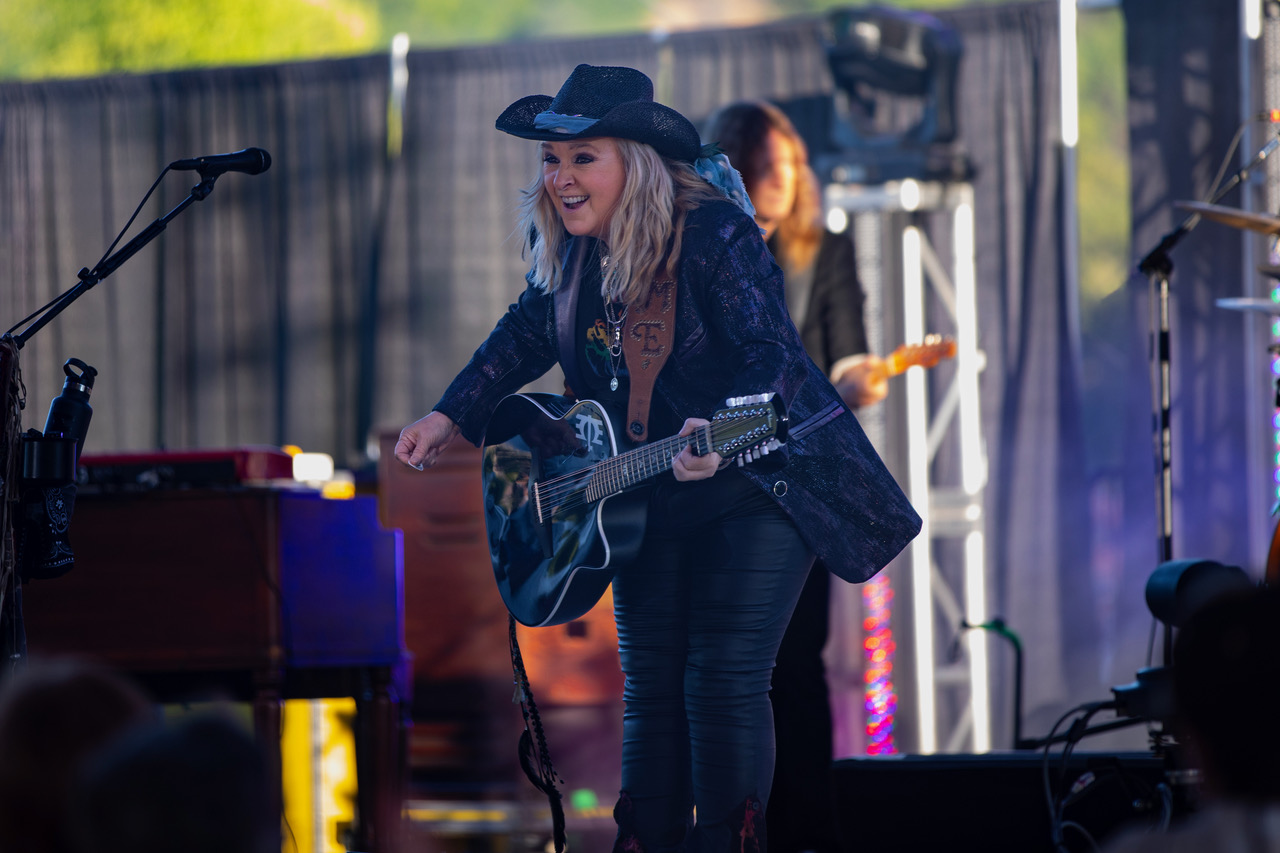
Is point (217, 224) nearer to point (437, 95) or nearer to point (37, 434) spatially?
point (437, 95)

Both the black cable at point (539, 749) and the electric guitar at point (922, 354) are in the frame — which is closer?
the black cable at point (539, 749)

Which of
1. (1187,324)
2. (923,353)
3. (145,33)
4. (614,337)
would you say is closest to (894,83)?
(923,353)

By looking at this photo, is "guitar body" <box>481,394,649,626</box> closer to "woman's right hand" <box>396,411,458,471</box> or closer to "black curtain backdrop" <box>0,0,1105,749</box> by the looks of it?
"woman's right hand" <box>396,411,458,471</box>

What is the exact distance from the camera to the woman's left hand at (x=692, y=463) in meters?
2.23

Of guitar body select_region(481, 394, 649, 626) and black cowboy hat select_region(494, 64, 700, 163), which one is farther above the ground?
black cowboy hat select_region(494, 64, 700, 163)

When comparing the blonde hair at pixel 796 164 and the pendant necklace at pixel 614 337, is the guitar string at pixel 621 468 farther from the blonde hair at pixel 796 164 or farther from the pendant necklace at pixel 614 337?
the blonde hair at pixel 796 164

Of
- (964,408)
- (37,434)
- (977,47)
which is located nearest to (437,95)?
(977,47)

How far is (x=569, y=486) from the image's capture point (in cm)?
242

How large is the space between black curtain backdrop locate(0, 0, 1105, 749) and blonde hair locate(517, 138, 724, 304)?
3296 mm

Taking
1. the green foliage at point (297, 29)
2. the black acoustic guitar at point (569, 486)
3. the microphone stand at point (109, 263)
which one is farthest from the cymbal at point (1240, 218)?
the green foliage at point (297, 29)

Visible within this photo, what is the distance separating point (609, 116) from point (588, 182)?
5.3 inches

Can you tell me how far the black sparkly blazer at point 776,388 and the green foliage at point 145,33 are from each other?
6.07 m

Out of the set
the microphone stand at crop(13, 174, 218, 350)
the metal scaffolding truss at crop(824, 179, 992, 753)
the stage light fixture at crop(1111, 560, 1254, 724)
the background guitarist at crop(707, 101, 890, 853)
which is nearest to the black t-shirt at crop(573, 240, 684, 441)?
the background guitarist at crop(707, 101, 890, 853)

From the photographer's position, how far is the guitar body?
2342mm
